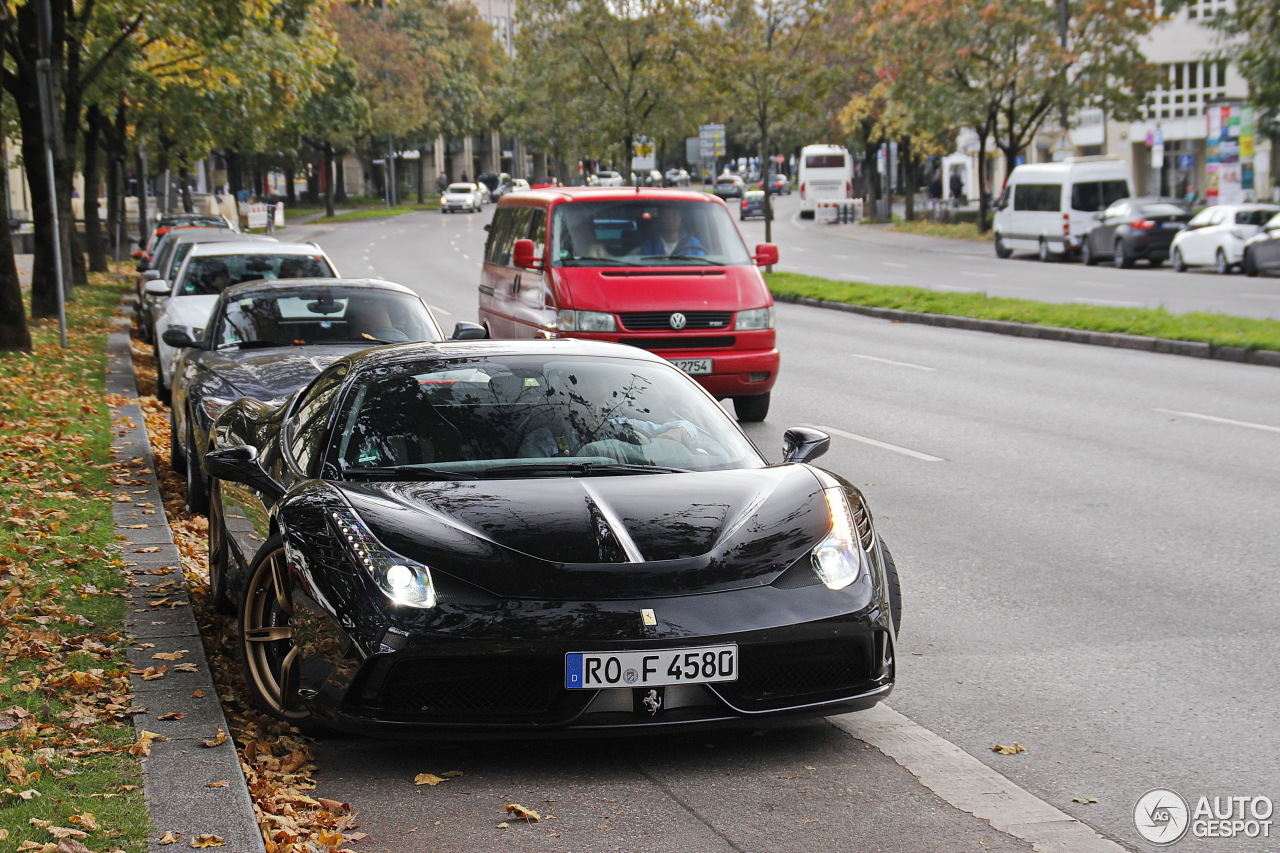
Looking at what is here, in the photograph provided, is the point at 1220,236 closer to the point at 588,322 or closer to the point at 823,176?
the point at 588,322

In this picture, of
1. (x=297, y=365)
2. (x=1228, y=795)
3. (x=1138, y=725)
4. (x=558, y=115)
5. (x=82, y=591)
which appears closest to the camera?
(x=1228, y=795)

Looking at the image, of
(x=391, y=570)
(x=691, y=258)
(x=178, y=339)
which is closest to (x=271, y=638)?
(x=391, y=570)

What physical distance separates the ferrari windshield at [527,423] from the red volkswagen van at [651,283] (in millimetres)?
7074

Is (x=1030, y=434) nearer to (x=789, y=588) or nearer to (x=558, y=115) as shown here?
(x=789, y=588)

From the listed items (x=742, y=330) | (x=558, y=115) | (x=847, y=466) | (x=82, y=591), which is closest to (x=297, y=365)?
(x=82, y=591)

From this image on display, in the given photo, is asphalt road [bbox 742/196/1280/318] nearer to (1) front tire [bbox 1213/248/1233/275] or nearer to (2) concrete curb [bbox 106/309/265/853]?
(1) front tire [bbox 1213/248/1233/275]

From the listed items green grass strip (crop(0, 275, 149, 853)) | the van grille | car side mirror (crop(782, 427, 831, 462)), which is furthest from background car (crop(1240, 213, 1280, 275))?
A: car side mirror (crop(782, 427, 831, 462))

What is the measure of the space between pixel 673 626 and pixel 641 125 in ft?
137

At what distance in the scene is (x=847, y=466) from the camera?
36.1 ft

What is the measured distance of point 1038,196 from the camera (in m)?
41.3

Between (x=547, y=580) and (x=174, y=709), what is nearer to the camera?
(x=547, y=580)
